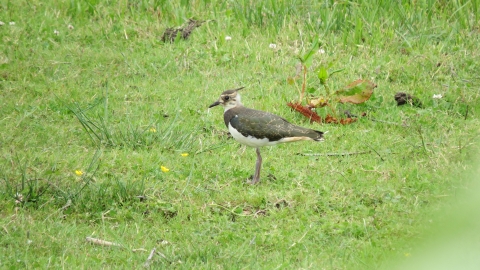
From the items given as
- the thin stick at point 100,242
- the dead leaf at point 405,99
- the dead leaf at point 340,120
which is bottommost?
the dead leaf at point 340,120

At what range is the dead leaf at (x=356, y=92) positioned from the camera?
295 inches

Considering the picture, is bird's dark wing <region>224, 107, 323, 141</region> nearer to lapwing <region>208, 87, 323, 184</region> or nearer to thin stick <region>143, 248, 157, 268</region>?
lapwing <region>208, 87, 323, 184</region>

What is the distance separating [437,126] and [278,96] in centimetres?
189

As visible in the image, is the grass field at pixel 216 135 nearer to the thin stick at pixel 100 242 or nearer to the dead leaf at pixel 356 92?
the thin stick at pixel 100 242

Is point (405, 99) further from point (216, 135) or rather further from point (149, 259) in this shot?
point (149, 259)

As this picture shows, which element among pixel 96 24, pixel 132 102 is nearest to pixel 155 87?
pixel 132 102

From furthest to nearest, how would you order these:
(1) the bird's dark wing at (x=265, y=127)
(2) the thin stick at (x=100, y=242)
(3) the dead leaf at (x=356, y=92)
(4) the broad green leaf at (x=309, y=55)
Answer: (3) the dead leaf at (x=356, y=92) → (4) the broad green leaf at (x=309, y=55) → (1) the bird's dark wing at (x=265, y=127) → (2) the thin stick at (x=100, y=242)

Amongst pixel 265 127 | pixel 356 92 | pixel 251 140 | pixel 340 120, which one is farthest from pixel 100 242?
pixel 356 92

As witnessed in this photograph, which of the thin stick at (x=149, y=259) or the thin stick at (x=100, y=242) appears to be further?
the thin stick at (x=100, y=242)

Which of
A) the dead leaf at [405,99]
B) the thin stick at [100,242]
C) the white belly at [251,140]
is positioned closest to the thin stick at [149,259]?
the thin stick at [100,242]

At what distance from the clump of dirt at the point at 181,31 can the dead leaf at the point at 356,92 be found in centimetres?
289

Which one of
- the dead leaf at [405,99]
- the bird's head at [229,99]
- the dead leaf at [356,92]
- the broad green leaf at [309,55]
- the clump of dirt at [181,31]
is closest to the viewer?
the bird's head at [229,99]

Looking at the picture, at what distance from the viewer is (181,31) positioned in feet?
31.5

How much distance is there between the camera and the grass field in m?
4.97
